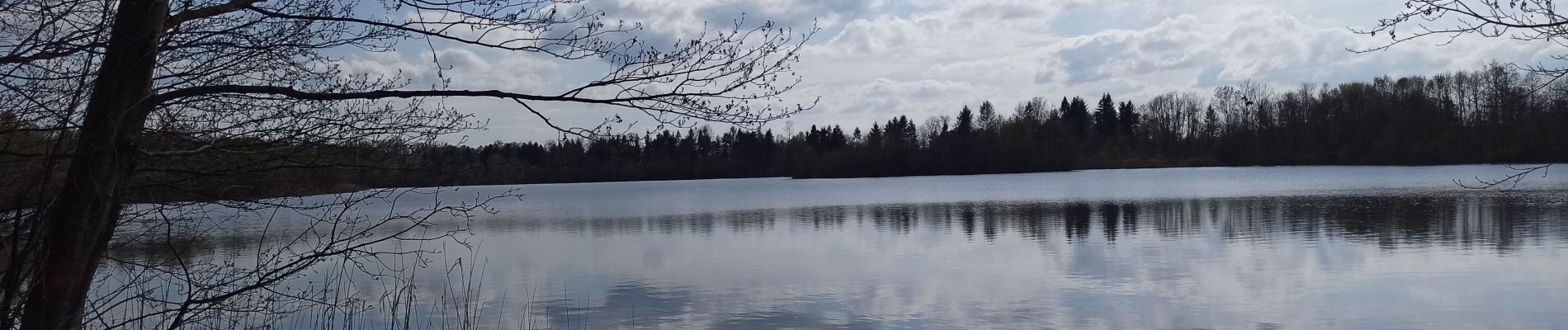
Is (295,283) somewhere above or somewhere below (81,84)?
below

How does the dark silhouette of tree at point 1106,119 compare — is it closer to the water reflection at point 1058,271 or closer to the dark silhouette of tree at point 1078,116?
the dark silhouette of tree at point 1078,116

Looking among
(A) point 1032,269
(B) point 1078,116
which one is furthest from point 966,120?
(A) point 1032,269

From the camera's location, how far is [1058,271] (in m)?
13.0

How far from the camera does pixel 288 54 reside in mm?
4371

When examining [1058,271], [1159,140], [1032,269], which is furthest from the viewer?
Answer: [1159,140]

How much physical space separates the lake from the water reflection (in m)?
0.05

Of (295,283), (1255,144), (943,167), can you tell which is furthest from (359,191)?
(1255,144)

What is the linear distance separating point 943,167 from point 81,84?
73.0 m

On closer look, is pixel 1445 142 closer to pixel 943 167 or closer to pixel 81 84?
pixel 943 167

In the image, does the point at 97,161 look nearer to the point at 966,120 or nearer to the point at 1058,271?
the point at 1058,271

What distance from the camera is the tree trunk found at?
3.68 m

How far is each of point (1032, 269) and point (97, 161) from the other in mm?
11301

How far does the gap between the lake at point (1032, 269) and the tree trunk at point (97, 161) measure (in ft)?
15.5

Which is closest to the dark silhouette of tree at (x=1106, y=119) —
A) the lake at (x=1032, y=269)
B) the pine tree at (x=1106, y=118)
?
the pine tree at (x=1106, y=118)
